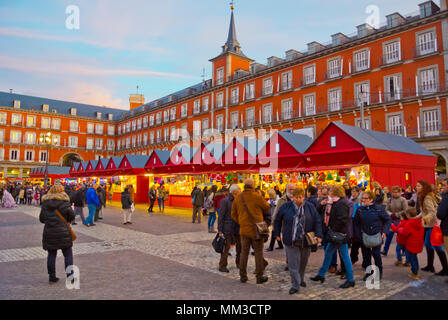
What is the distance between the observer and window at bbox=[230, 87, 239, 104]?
39.4 m

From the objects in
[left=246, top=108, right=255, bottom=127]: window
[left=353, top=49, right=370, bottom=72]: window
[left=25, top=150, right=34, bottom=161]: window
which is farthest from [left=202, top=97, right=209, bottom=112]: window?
[left=25, top=150, right=34, bottom=161]: window

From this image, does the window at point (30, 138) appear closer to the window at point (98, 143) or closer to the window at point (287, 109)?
the window at point (98, 143)

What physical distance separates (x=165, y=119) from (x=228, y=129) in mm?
14906

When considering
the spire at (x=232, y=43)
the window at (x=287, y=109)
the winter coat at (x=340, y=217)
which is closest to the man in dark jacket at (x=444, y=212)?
the winter coat at (x=340, y=217)

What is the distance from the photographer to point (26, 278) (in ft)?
18.5

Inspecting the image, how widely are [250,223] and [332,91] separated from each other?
27.7m

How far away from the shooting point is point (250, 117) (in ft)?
123

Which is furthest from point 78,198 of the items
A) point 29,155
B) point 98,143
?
point 98,143

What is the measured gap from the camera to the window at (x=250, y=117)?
37.1 m

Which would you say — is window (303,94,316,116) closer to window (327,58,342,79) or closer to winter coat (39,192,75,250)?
window (327,58,342,79)

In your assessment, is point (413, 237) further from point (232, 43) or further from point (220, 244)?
point (232, 43)
